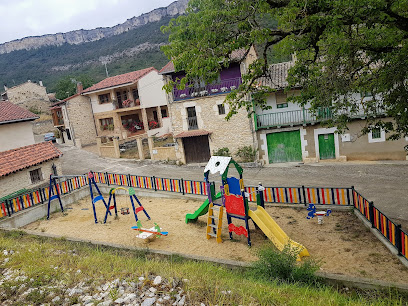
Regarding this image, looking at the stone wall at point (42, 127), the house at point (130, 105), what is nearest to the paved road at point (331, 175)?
the house at point (130, 105)

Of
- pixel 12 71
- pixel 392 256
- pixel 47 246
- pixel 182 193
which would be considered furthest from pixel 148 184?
pixel 12 71

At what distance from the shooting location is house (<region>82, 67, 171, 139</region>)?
109ft

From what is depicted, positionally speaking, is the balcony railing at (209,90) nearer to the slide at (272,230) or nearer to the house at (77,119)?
the slide at (272,230)

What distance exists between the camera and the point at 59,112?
38.1 meters

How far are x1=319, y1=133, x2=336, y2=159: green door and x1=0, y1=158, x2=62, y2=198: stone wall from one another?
61.0 feet

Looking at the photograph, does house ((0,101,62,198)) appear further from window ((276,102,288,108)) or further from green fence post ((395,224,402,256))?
green fence post ((395,224,402,256))

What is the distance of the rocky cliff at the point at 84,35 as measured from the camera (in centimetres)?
10840

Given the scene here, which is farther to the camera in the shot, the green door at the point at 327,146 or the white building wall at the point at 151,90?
the white building wall at the point at 151,90

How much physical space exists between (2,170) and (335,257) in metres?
Result: 18.3

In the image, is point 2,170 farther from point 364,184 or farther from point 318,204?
point 364,184

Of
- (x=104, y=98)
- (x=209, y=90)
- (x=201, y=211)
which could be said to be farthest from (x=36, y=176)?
(x=104, y=98)

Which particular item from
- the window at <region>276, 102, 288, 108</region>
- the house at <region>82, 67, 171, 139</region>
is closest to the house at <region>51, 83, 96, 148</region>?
the house at <region>82, 67, 171, 139</region>

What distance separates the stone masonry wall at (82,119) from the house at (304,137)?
22390 millimetres

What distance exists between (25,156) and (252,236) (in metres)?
16.4
